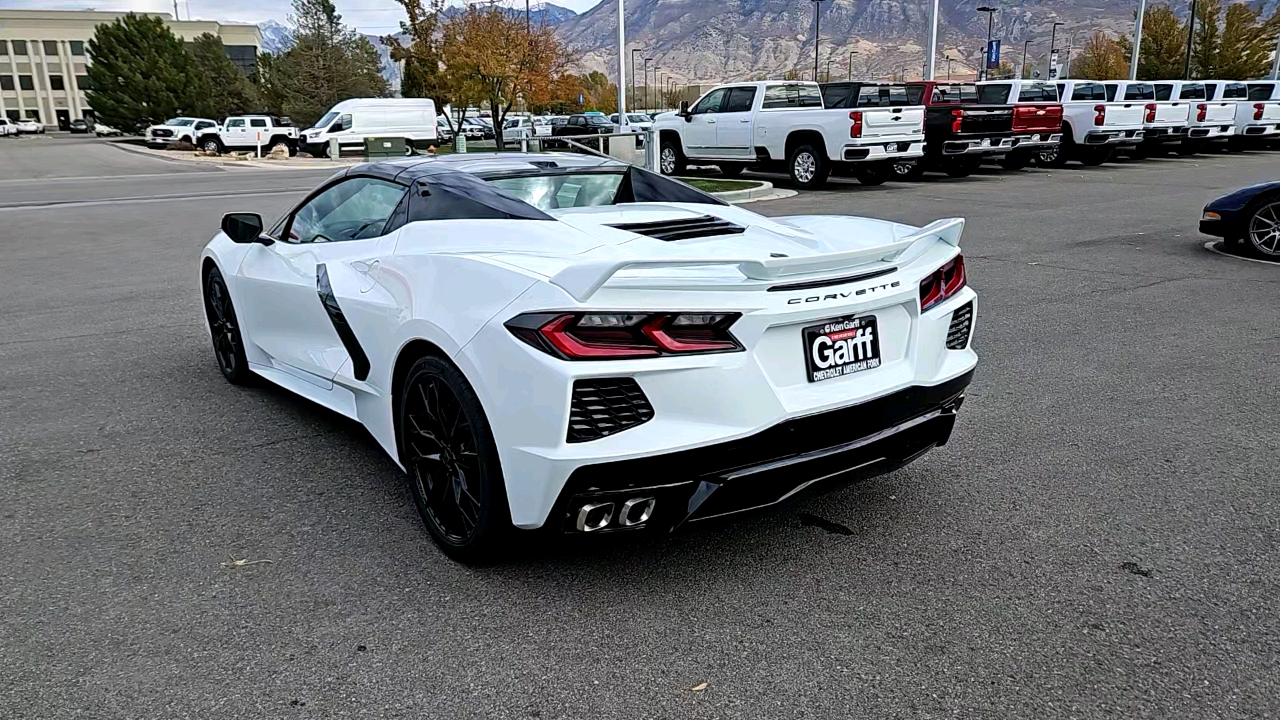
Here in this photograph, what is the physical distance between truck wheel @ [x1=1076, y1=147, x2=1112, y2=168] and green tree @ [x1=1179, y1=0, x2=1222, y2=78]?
99.4 ft

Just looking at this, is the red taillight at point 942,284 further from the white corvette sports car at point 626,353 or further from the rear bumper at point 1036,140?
the rear bumper at point 1036,140

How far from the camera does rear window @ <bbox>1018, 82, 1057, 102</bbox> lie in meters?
21.5

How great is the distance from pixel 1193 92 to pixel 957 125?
1211cm

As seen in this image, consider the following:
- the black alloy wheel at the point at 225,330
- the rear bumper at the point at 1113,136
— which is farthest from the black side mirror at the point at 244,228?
the rear bumper at the point at 1113,136

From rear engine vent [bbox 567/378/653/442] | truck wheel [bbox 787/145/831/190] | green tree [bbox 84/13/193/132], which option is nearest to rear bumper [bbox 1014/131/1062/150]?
truck wheel [bbox 787/145/831/190]

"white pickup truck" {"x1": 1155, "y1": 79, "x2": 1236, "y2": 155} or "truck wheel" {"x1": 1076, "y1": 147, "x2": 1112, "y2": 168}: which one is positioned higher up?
"white pickup truck" {"x1": 1155, "y1": 79, "x2": 1236, "y2": 155}

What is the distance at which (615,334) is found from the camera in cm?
277

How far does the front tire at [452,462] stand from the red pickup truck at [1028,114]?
1890 cm

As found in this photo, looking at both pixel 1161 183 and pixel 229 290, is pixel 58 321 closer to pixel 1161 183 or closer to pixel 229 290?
pixel 229 290

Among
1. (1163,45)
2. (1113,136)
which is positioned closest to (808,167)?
(1113,136)

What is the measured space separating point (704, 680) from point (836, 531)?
1.10 metres

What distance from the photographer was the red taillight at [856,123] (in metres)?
16.8

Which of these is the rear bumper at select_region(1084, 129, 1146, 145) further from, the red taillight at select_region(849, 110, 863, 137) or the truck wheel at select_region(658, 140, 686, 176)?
the truck wheel at select_region(658, 140, 686, 176)

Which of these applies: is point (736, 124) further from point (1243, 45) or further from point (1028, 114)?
point (1243, 45)
